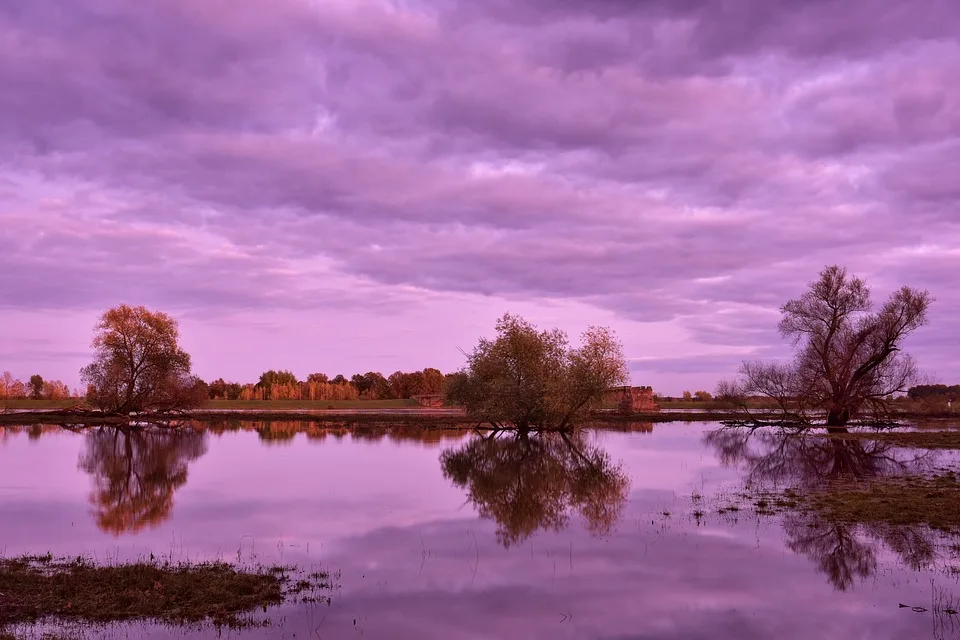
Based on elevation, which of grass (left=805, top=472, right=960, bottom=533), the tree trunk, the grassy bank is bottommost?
the grassy bank

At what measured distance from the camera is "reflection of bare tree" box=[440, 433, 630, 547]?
2073 centimetres

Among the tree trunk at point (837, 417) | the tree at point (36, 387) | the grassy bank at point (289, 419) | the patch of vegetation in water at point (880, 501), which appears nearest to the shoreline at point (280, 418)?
the grassy bank at point (289, 419)

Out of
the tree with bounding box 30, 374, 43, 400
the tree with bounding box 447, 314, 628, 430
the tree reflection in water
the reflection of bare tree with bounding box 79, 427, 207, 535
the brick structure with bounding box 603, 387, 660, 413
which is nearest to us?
the tree reflection in water

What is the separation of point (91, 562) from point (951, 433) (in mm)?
59188

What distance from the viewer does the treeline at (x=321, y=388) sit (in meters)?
170

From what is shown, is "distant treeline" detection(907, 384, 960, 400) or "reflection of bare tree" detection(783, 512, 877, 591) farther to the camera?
"distant treeline" detection(907, 384, 960, 400)

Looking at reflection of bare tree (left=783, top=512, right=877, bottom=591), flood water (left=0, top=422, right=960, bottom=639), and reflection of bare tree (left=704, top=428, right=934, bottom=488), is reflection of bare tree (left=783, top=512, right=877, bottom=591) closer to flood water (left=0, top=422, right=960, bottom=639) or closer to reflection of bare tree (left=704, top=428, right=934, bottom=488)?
flood water (left=0, top=422, right=960, bottom=639)

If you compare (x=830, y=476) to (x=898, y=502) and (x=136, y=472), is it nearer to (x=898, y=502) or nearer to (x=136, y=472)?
(x=898, y=502)

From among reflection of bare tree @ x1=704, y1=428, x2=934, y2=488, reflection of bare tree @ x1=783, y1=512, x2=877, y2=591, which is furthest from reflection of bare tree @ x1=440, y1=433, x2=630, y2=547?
reflection of bare tree @ x1=704, y1=428, x2=934, y2=488

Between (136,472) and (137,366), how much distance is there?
55.2 metres

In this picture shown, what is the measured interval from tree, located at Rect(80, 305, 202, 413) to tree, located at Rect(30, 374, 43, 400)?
91.4 metres

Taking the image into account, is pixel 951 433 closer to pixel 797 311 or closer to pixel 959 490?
pixel 797 311

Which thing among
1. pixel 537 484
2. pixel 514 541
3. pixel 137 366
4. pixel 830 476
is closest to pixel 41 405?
pixel 137 366

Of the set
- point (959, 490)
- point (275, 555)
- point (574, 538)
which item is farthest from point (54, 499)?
point (959, 490)
